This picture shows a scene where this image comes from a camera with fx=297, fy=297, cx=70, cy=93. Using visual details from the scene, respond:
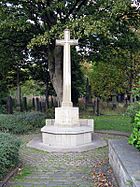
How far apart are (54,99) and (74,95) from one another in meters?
3.35

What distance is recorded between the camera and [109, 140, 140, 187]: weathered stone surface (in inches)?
175

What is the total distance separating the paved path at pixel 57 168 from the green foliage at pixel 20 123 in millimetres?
3153

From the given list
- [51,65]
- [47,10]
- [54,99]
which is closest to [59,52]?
[51,65]

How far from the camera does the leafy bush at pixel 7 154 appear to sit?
611 centimetres

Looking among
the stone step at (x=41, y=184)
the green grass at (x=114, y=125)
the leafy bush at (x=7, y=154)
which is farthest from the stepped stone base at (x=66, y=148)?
the green grass at (x=114, y=125)

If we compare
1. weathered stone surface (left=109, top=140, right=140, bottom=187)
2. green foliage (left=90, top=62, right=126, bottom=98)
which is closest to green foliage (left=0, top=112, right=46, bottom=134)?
weathered stone surface (left=109, top=140, right=140, bottom=187)

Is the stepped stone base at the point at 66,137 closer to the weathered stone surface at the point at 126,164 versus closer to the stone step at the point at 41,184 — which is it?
the weathered stone surface at the point at 126,164

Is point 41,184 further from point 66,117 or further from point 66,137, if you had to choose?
point 66,117

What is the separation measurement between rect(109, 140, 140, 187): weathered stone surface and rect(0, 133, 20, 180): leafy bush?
7.62ft

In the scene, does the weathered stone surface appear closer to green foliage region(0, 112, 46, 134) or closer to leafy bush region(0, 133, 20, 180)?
leafy bush region(0, 133, 20, 180)

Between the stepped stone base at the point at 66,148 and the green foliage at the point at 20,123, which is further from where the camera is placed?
the green foliage at the point at 20,123

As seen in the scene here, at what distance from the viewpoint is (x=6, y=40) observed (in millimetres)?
18250

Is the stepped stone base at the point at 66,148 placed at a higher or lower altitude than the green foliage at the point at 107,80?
lower

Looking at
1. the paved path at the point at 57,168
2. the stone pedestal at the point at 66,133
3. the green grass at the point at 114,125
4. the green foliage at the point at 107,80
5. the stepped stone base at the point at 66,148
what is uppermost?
the green foliage at the point at 107,80
